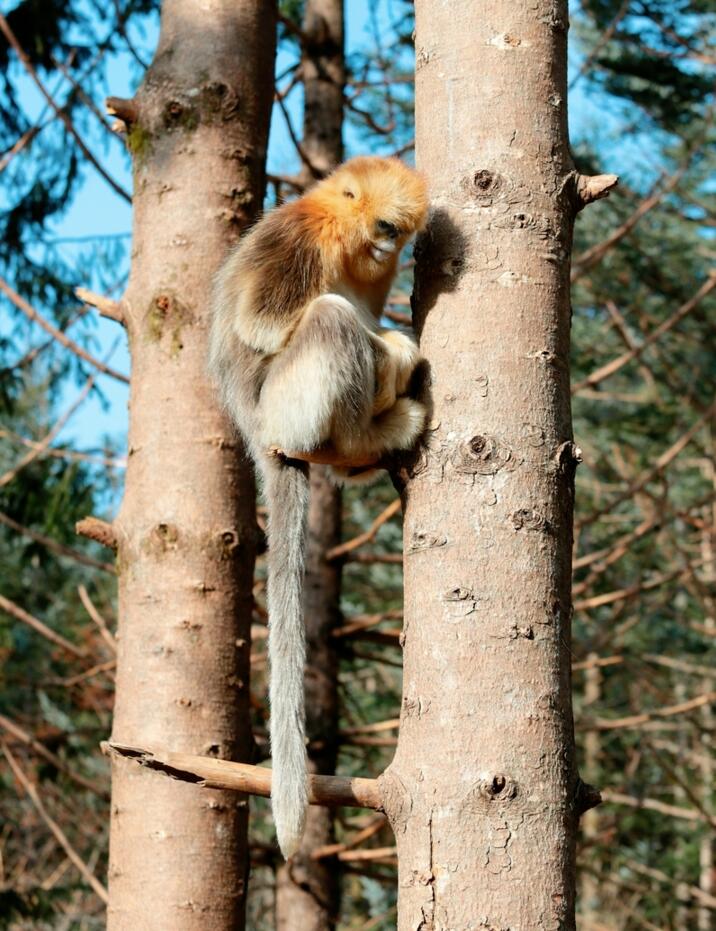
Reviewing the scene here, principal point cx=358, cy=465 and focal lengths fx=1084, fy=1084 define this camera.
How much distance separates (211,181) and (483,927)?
2.05 m

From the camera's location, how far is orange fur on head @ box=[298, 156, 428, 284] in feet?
8.23

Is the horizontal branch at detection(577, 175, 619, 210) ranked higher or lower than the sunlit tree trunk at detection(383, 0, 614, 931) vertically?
higher

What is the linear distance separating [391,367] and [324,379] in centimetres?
17

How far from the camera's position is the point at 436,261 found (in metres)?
1.94

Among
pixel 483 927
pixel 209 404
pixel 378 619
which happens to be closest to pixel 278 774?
pixel 483 927

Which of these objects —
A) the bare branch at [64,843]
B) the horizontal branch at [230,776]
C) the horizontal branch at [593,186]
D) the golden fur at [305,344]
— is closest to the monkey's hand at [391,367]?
the golden fur at [305,344]

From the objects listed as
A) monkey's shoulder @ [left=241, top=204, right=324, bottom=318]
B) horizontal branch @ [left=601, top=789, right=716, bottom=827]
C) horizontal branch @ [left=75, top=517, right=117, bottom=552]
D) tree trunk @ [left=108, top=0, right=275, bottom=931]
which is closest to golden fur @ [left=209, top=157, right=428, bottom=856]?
monkey's shoulder @ [left=241, top=204, right=324, bottom=318]

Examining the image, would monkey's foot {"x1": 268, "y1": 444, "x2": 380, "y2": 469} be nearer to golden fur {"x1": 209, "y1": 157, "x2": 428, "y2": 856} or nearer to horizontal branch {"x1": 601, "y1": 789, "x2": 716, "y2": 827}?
golden fur {"x1": 209, "y1": 157, "x2": 428, "y2": 856}

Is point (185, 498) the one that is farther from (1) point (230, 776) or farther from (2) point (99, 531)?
(1) point (230, 776)

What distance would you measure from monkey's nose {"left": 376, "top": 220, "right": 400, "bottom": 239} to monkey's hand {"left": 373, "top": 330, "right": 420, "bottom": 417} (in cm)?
24

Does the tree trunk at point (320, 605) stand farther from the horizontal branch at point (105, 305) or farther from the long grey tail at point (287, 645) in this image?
the long grey tail at point (287, 645)

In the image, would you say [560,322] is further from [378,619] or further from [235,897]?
[378,619]

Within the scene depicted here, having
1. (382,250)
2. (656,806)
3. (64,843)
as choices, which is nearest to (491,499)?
(382,250)

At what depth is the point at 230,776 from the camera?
1891 mm
